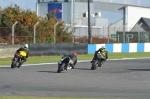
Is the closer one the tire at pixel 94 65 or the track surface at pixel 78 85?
the track surface at pixel 78 85

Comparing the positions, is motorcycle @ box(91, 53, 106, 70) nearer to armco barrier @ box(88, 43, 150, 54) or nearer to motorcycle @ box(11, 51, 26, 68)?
motorcycle @ box(11, 51, 26, 68)

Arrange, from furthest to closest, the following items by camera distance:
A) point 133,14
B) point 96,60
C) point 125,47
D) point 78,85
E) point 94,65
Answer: point 133,14
point 125,47
point 96,60
point 94,65
point 78,85

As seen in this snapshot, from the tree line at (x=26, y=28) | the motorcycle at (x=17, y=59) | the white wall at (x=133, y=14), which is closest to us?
the motorcycle at (x=17, y=59)

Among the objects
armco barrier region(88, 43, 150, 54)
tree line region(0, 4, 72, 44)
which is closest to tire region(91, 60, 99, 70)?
tree line region(0, 4, 72, 44)

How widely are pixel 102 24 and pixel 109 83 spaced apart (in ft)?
173

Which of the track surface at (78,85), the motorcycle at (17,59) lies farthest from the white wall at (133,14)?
the track surface at (78,85)

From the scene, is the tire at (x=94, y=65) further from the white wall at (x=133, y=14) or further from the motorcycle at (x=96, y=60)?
the white wall at (x=133, y=14)

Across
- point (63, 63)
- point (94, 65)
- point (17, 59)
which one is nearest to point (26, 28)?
point (17, 59)

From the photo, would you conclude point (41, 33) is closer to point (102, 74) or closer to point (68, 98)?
point (102, 74)

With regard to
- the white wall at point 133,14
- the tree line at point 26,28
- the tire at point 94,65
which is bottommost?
the tire at point 94,65

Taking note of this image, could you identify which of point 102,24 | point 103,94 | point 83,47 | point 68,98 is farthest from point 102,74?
point 102,24

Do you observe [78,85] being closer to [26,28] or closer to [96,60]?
[96,60]

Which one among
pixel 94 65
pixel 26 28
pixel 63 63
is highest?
pixel 26 28

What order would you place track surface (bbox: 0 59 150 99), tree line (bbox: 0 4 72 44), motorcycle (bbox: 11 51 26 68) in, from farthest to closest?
1. tree line (bbox: 0 4 72 44)
2. motorcycle (bbox: 11 51 26 68)
3. track surface (bbox: 0 59 150 99)
